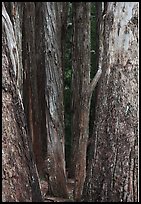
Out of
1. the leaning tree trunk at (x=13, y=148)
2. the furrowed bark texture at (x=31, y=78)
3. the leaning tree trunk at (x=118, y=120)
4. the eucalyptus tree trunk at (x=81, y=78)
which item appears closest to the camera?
the leaning tree trunk at (x=13, y=148)

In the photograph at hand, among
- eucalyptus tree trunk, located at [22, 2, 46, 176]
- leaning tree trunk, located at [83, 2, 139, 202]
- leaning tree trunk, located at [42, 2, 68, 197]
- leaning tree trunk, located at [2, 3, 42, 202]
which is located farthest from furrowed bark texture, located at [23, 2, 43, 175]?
leaning tree trunk, located at [2, 3, 42, 202]

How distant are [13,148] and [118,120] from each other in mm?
820

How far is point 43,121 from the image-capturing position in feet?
32.7

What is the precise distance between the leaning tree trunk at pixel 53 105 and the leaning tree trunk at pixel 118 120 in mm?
4172

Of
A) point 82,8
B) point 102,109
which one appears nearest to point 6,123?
point 102,109

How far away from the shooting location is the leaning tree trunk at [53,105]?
26.9 feet

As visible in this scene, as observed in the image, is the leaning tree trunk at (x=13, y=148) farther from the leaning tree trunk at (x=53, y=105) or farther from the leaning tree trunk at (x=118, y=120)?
the leaning tree trunk at (x=53, y=105)

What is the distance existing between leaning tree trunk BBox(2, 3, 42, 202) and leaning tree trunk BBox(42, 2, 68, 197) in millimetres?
4459

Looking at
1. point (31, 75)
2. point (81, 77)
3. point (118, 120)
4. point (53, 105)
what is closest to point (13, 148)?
point (118, 120)

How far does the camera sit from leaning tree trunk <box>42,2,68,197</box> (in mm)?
8188

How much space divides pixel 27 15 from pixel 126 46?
18.2 ft

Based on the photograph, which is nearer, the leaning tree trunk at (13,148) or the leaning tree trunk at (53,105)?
the leaning tree trunk at (13,148)

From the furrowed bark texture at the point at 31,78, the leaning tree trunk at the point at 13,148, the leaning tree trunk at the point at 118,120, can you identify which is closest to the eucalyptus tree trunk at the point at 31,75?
the furrowed bark texture at the point at 31,78

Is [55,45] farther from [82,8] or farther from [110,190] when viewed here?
[110,190]
